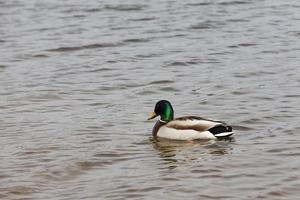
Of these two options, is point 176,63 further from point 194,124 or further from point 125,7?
point 125,7

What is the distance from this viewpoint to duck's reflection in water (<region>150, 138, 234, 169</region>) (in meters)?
12.4

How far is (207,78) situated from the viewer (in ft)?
60.1

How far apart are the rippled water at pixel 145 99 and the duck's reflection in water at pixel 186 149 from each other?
1.1 inches

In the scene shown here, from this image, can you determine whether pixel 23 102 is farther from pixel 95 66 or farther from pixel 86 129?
pixel 95 66

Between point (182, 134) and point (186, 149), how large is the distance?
0.52 m

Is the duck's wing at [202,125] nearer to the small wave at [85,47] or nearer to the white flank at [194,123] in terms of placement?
the white flank at [194,123]

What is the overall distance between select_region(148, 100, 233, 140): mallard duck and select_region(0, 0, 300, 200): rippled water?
0.58 ft

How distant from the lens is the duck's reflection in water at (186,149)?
12.4m

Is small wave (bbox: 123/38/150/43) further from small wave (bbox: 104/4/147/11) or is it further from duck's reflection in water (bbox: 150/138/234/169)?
duck's reflection in water (bbox: 150/138/234/169)

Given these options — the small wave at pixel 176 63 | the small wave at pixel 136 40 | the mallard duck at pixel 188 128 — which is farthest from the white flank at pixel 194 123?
the small wave at pixel 136 40

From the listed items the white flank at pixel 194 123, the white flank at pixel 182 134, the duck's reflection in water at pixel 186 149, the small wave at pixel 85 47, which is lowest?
the duck's reflection in water at pixel 186 149

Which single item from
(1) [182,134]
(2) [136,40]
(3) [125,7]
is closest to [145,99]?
(1) [182,134]

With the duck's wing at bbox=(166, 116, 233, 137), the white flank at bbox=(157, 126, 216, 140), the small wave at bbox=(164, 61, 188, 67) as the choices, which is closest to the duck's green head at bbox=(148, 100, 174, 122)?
the duck's wing at bbox=(166, 116, 233, 137)

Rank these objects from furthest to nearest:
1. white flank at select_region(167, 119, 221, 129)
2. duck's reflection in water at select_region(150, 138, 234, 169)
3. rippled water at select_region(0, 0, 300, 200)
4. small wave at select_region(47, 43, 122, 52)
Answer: small wave at select_region(47, 43, 122, 52) → white flank at select_region(167, 119, 221, 129) → duck's reflection in water at select_region(150, 138, 234, 169) → rippled water at select_region(0, 0, 300, 200)
